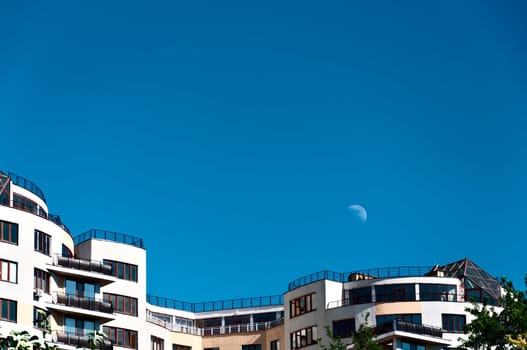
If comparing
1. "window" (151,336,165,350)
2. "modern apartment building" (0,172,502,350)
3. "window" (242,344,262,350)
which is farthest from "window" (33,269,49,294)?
"window" (242,344,262,350)

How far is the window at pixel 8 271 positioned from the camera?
299ft

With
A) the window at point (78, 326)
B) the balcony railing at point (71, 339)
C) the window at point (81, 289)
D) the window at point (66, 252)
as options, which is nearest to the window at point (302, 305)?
the window at point (81, 289)

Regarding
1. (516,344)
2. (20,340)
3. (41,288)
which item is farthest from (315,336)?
(20,340)

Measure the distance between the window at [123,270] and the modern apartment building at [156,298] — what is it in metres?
0.09

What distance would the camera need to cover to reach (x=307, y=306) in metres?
114

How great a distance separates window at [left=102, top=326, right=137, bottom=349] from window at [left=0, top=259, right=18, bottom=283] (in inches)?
465

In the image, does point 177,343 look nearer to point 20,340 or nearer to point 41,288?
point 41,288

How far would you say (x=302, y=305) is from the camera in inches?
4515

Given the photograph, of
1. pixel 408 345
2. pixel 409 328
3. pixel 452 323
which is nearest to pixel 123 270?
pixel 409 328

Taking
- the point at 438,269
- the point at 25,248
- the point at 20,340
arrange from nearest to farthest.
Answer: the point at 20,340
the point at 25,248
the point at 438,269

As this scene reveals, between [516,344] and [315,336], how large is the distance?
38.0 meters

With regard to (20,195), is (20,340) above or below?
below

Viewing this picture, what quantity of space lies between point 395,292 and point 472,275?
10.1 metres

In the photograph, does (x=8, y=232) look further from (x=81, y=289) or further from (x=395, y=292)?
(x=395, y=292)
